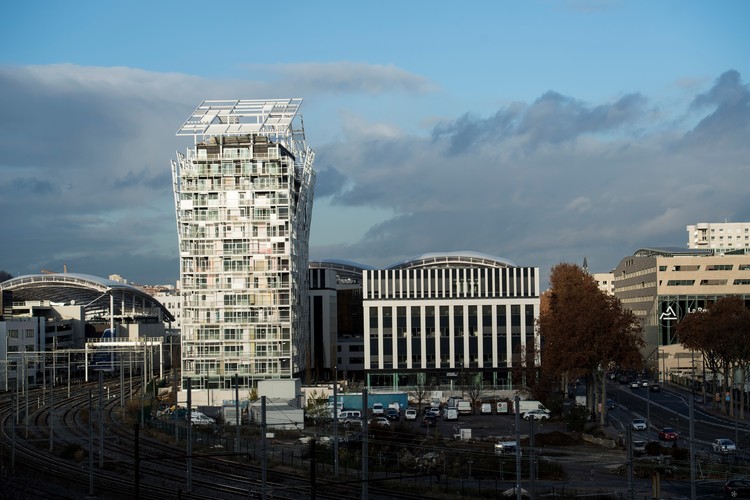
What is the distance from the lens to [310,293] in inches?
3780

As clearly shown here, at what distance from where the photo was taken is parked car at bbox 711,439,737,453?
151 feet

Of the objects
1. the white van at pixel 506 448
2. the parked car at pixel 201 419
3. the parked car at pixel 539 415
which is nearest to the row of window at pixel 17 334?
the parked car at pixel 201 419

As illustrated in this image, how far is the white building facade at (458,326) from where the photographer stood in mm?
82062

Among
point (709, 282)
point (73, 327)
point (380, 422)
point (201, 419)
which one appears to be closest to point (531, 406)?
point (380, 422)

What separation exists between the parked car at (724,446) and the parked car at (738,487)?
11624 mm

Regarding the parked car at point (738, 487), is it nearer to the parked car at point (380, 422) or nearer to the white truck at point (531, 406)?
the parked car at point (380, 422)

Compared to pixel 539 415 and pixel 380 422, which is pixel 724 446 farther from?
→ pixel 539 415

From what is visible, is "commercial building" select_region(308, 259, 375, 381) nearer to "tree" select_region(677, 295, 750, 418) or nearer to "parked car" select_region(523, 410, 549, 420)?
"parked car" select_region(523, 410, 549, 420)

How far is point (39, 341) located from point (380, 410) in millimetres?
48929

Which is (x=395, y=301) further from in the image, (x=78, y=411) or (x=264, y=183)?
(x=78, y=411)

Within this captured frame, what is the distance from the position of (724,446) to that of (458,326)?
37.3m

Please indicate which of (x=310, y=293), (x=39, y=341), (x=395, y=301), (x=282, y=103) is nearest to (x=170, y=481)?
(x=395, y=301)

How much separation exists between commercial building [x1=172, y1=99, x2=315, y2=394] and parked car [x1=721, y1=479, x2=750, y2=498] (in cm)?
4789

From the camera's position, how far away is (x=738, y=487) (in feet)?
114
